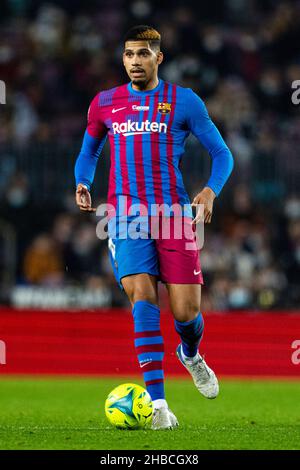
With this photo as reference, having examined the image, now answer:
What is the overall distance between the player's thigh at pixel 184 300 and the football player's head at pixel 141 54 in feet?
4.44

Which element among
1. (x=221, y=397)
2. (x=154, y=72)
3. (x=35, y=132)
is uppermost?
(x=35, y=132)

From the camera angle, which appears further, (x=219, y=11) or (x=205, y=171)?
(x=219, y=11)

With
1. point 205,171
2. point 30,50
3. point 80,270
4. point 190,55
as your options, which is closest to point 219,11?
point 190,55

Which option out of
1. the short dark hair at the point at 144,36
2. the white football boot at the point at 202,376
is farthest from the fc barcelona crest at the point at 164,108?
the white football boot at the point at 202,376

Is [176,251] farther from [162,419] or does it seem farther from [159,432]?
[159,432]

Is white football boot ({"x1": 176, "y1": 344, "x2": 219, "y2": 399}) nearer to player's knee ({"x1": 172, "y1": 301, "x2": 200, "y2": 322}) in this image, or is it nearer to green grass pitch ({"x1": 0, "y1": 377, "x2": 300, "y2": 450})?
green grass pitch ({"x1": 0, "y1": 377, "x2": 300, "y2": 450})

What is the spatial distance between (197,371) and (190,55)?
9.78 metres

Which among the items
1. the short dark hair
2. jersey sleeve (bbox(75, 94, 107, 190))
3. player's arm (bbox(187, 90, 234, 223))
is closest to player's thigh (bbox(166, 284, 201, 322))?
player's arm (bbox(187, 90, 234, 223))

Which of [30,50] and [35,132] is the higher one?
[30,50]

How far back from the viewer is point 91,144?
26.0 feet

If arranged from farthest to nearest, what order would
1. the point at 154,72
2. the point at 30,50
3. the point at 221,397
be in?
the point at 30,50 → the point at 221,397 → the point at 154,72

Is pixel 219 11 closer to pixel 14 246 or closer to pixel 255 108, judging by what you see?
pixel 255 108

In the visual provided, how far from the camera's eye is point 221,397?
36.1 ft

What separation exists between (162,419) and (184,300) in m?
0.78
